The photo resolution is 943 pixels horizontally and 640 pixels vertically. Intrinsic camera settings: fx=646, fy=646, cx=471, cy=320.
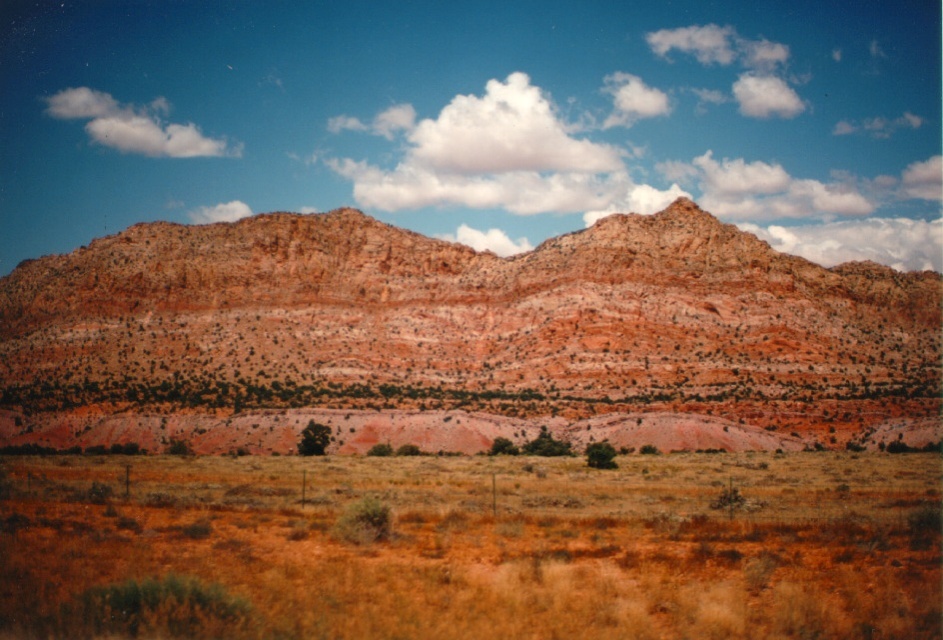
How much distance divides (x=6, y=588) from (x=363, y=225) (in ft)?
347

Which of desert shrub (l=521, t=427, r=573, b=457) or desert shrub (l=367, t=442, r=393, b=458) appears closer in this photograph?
desert shrub (l=367, t=442, r=393, b=458)

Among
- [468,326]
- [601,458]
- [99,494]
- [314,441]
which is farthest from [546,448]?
[468,326]

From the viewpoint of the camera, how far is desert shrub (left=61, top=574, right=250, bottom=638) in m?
7.80

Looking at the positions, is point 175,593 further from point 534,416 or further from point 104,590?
point 534,416

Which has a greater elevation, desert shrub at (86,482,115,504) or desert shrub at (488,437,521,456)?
desert shrub at (86,482,115,504)

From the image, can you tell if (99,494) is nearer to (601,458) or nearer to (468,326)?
(601,458)

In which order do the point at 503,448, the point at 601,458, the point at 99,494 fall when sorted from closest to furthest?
the point at 99,494 → the point at 601,458 → the point at 503,448

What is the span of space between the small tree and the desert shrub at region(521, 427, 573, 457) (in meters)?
15.2

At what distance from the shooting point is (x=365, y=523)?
15445 mm

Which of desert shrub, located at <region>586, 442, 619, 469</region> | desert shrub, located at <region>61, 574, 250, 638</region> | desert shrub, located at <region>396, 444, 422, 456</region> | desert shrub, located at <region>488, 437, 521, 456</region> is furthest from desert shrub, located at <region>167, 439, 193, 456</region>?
desert shrub, located at <region>61, 574, 250, 638</region>

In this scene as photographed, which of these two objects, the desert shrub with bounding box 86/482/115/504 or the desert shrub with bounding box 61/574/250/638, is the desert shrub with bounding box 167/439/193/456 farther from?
the desert shrub with bounding box 61/574/250/638

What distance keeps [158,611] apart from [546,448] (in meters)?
41.8

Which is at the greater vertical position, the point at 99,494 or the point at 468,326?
the point at 468,326

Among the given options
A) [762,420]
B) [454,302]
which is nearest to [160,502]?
[762,420]
